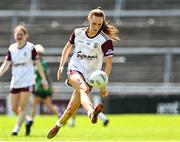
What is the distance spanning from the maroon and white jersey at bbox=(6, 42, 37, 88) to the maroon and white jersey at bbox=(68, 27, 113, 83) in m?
4.27

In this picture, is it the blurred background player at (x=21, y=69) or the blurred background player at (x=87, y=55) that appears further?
A: the blurred background player at (x=21, y=69)

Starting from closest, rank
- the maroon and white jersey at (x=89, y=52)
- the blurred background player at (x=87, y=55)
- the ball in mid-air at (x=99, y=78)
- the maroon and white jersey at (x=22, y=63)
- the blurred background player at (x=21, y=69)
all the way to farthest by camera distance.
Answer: the ball in mid-air at (x=99, y=78)
the blurred background player at (x=87, y=55)
the maroon and white jersey at (x=89, y=52)
the blurred background player at (x=21, y=69)
the maroon and white jersey at (x=22, y=63)

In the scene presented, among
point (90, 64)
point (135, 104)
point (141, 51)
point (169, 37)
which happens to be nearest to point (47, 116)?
point (135, 104)

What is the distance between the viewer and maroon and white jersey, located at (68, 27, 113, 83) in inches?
540

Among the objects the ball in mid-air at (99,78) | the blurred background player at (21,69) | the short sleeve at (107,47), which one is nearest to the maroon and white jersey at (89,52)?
the short sleeve at (107,47)

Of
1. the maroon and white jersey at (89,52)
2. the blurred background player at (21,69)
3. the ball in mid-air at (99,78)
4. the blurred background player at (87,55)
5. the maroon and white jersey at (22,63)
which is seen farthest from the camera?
the maroon and white jersey at (22,63)

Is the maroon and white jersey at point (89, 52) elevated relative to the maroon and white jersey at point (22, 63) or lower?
elevated

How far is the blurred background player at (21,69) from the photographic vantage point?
17797mm

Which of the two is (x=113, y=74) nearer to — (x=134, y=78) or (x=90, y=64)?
(x=134, y=78)

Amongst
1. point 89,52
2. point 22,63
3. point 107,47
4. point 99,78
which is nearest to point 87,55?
point 89,52

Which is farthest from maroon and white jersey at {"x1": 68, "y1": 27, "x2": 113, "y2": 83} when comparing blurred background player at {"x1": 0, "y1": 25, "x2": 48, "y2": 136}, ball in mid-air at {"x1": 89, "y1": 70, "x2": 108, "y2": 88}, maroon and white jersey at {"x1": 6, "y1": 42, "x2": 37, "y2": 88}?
maroon and white jersey at {"x1": 6, "y1": 42, "x2": 37, "y2": 88}

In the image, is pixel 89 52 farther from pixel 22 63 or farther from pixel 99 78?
pixel 22 63

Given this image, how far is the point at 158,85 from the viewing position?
32938mm

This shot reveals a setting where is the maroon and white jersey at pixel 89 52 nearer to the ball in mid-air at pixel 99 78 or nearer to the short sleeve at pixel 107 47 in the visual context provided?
the short sleeve at pixel 107 47
